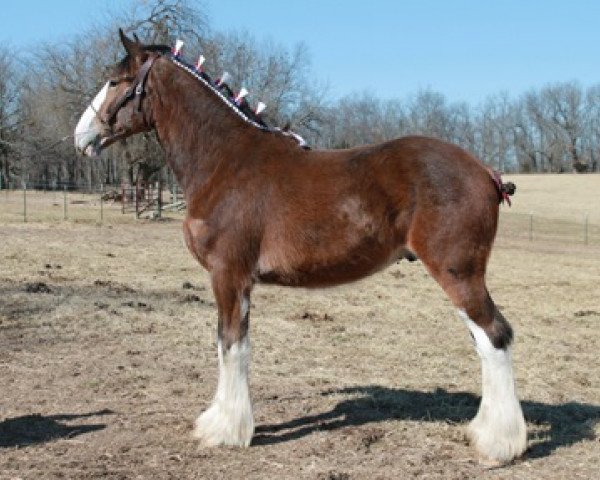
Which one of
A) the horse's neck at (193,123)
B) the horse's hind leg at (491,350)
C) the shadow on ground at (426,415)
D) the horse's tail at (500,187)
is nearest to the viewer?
the horse's hind leg at (491,350)

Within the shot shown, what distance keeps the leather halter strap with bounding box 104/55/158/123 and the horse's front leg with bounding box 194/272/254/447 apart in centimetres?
155

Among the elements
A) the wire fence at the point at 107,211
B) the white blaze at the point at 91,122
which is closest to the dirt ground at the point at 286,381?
the white blaze at the point at 91,122

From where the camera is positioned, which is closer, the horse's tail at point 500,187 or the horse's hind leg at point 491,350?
the horse's hind leg at point 491,350

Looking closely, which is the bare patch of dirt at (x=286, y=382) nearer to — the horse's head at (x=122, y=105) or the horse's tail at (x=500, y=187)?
the horse's tail at (x=500, y=187)

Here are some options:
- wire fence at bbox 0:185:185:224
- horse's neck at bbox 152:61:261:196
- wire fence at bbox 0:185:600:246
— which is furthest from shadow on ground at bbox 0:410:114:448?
wire fence at bbox 0:185:600:246

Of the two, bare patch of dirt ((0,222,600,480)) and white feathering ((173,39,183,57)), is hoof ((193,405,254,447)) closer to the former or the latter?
bare patch of dirt ((0,222,600,480))

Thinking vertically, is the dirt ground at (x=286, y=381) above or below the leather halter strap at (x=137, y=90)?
below

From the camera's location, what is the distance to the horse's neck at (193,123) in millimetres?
5301

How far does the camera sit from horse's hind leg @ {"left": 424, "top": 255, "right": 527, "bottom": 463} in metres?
4.59

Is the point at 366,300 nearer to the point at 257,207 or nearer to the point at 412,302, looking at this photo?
the point at 412,302

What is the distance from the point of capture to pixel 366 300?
11578 millimetres

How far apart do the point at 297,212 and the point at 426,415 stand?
208 centimetres

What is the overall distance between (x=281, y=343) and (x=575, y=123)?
112m

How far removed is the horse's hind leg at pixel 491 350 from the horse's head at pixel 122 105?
2.56 metres
